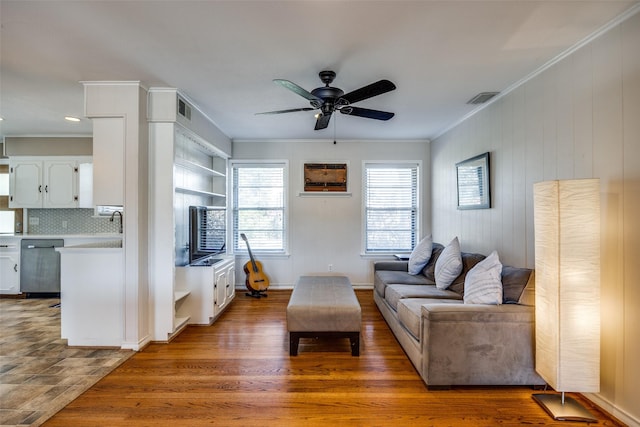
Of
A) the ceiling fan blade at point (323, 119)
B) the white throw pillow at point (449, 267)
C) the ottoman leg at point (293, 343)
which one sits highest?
the ceiling fan blade at point (323, 119)

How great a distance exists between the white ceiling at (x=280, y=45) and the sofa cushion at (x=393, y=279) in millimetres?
2198

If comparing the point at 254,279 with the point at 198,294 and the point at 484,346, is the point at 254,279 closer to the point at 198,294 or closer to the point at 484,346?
the point at 198,294

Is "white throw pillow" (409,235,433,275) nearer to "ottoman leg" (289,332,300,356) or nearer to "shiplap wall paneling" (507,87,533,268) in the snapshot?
"shiplap wall paneling" (507,87,533,268)

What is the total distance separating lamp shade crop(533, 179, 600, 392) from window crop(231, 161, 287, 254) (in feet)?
13.2

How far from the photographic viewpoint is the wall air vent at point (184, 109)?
3231 mm

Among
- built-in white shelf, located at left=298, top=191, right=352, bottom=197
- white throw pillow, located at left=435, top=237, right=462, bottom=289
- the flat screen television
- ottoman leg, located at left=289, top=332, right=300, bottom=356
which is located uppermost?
built-in white shelf, located at left=298, top=191, right=352, bottom=197

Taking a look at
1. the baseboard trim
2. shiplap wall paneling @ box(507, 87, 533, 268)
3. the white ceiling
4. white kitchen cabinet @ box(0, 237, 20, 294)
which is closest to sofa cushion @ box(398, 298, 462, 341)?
shiplap wall paneling @ box(507, 87, 533, 268)

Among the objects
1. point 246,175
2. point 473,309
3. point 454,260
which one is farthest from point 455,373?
point 246,175

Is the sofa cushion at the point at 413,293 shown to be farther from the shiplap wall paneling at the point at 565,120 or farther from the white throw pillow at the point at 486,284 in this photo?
the shiplap wall paneling at the point at 565,120

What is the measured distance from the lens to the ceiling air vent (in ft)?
10.6

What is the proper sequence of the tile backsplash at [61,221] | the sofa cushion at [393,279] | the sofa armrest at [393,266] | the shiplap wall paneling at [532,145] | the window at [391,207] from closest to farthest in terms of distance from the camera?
the shiplap wall paneling at [532,145] < the sofa cushion at [393,279] < the sofa armrest at [393,266] < the tile backsplash at [61,221] < the window at [391,207]

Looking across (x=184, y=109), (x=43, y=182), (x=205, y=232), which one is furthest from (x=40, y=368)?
(x=43, y=182)

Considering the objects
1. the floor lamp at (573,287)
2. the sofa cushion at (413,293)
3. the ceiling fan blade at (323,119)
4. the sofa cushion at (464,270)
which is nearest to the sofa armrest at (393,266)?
the sofa cushion at (413,293)

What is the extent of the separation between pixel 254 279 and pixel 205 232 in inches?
50.6
